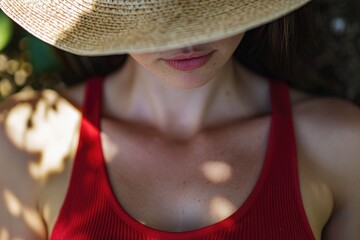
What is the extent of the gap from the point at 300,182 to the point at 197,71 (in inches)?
18.0

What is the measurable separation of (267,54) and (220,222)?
1.88 feet

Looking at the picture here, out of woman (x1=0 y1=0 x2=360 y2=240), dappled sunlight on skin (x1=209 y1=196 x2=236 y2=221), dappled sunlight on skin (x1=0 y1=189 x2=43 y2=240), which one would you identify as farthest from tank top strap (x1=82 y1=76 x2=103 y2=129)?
dappled sunlight on skin (x1=209 y1=196 x2=236 y2=221)

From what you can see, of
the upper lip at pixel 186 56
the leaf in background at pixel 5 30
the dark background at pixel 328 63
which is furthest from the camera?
the dark background at pixel 328 63

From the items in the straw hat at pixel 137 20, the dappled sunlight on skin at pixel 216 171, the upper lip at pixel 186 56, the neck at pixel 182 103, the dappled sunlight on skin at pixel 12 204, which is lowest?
the dappled sunlight on skin at pixel 12 204

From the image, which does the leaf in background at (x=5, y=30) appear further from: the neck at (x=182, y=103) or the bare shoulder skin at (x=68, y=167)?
the neck at (x=182, y=103)

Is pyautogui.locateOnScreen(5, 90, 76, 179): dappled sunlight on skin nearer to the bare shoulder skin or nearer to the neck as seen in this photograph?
the bare shoulder skin

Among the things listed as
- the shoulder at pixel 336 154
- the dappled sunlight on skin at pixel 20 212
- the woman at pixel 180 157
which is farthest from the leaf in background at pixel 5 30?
the shoulder at pixel 336 154

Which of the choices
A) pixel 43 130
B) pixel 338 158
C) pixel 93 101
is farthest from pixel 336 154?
pixel 43 130

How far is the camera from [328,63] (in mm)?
2408

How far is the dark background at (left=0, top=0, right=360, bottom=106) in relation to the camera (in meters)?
2.32

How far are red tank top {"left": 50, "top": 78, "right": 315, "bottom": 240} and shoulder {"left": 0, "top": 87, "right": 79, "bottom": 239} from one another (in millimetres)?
78

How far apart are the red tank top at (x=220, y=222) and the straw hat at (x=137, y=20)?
0.44m

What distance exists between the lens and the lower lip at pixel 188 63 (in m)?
1.54

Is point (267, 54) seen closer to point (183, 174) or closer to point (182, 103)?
point (182, 103)
